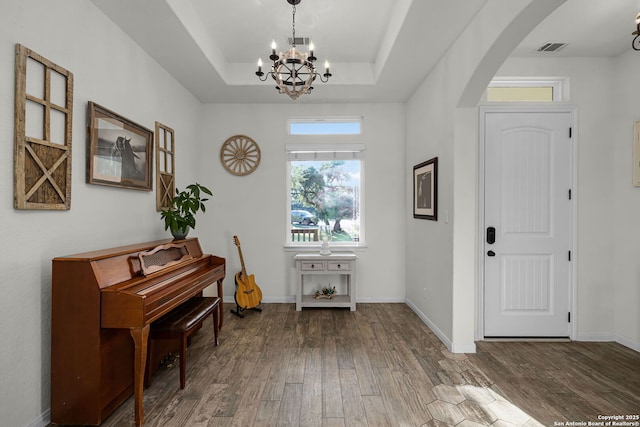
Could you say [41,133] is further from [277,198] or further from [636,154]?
[636,154]

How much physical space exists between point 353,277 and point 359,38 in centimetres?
279

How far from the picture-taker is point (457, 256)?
9.68 ft

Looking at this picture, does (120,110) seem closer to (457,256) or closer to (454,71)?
(454,71)

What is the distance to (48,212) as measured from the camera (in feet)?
6.36

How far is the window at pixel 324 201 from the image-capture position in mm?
4605

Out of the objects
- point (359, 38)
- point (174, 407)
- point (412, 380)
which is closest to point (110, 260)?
point (174, 407)

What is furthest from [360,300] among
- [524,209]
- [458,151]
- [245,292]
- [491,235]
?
[458,151]

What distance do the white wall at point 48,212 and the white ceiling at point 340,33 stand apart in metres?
0.32

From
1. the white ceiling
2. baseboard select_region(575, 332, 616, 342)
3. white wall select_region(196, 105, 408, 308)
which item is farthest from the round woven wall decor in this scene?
baseboard select_region(575, 332, 616, 342)

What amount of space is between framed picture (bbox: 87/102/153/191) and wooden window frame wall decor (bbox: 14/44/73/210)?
0.73ft

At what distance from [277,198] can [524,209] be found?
2979 millimetres

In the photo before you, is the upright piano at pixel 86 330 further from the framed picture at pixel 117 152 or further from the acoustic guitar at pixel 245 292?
the acoustic guitar at pixel 245 292

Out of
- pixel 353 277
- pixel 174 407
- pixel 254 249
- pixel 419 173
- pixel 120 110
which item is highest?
pixel 120 110

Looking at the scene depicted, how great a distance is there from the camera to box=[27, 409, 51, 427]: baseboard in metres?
1.84
